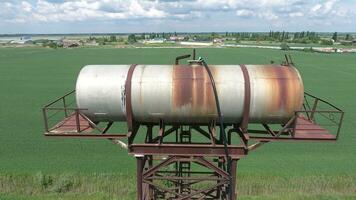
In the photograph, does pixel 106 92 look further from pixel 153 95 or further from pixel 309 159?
pixel 309 159

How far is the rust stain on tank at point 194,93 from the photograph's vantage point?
1050cm

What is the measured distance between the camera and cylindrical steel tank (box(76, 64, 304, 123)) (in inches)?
→ 414

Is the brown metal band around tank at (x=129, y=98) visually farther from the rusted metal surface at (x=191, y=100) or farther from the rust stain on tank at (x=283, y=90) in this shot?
the rust stain on tank at (x=283, y=90)

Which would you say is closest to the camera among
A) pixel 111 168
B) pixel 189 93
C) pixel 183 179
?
pixel 189 93

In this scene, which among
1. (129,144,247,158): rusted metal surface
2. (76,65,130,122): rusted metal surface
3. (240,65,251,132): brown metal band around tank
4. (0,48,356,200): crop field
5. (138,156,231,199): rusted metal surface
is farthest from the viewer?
(0,48,356,200): crop field

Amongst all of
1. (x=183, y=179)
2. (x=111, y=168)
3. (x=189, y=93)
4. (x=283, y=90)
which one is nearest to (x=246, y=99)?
(x=283, y=90)

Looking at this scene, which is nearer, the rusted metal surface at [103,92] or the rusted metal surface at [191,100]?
the rusted metal surface at [191,100]

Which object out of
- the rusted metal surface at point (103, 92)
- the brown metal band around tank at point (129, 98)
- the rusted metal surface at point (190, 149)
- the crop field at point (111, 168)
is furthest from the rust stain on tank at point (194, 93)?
the crop field at point (111, 168)

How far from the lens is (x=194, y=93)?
10.5 m

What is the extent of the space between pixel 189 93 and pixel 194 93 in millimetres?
141

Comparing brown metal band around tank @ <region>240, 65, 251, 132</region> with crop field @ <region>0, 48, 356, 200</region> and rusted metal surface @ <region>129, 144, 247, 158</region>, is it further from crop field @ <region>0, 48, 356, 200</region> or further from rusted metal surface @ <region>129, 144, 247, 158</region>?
crop field @ <region>0, 48, 356, 200</region>

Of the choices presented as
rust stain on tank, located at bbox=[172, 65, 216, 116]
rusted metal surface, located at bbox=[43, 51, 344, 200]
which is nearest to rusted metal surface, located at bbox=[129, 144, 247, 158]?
rusted metal surface, located at bbox=[43, 51, 344, 200]

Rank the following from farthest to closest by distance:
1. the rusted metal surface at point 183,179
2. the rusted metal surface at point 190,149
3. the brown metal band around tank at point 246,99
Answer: the rusted metal surface at point 183,179 < the rusted metal surface at point 190,149 < the brown metal band around tank at point 246,99

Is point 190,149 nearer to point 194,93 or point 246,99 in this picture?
point 194,93
